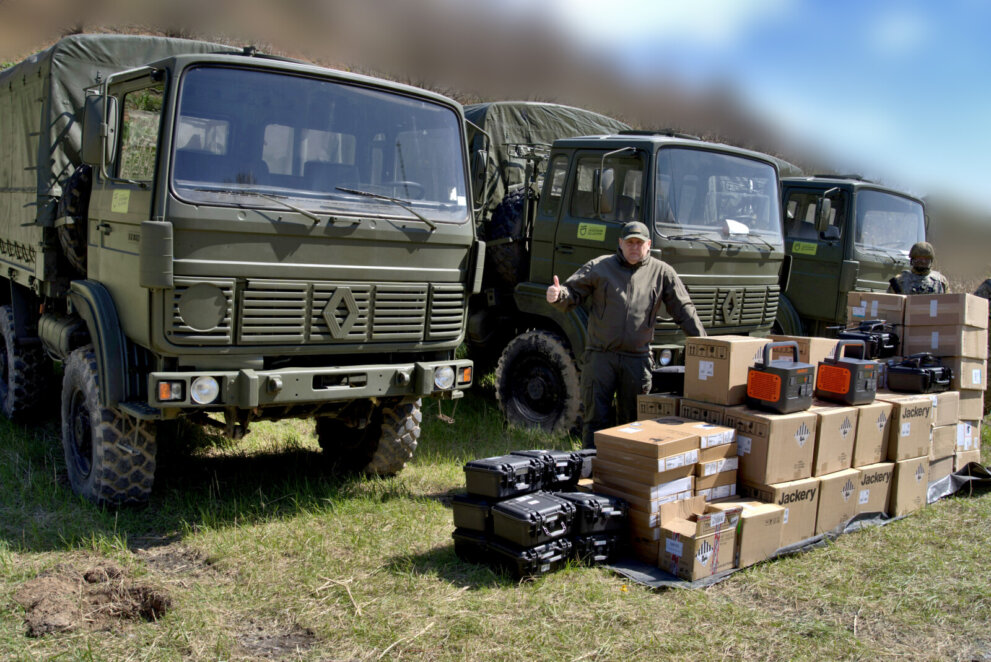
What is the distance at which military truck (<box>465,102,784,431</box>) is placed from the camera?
6.67 meters

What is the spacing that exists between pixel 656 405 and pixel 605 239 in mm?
1917

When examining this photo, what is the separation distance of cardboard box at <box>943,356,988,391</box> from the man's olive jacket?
2128mm

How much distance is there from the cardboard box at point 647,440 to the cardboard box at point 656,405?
1.36 ft

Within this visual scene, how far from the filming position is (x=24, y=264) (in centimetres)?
A: 609

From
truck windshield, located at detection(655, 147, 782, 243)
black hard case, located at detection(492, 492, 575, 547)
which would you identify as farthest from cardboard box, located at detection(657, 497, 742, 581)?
truck windshield, located at detection(655, 147, 782, 243)

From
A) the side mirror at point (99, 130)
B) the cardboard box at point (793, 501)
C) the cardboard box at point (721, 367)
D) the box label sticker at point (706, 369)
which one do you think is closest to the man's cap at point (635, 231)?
the cardboard box at point (721, 367)

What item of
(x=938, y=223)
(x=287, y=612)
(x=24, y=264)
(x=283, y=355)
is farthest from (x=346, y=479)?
(x=938, y=223)

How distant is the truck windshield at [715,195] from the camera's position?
664cm

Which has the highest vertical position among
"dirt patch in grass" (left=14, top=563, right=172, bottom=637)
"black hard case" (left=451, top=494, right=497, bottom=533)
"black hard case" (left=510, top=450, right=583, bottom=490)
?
"black hard case" (left=510, top=450, right=583, bottom=490)

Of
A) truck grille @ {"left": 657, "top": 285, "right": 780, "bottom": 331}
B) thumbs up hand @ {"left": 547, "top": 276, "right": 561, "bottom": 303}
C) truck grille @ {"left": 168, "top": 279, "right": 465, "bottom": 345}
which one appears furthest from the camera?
truck grille @ {"left": 657, "top": 285, "right": 780, "bottom": 331}

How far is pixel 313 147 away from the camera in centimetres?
483

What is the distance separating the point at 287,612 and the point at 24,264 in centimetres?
368

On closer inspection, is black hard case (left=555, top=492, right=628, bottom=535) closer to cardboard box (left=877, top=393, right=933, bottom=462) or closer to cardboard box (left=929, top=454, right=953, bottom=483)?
cardboard box (left=877, top=393, right=933, bottom=462)

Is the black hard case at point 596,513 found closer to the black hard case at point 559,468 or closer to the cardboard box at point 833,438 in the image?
the black hard case at point 559,468
